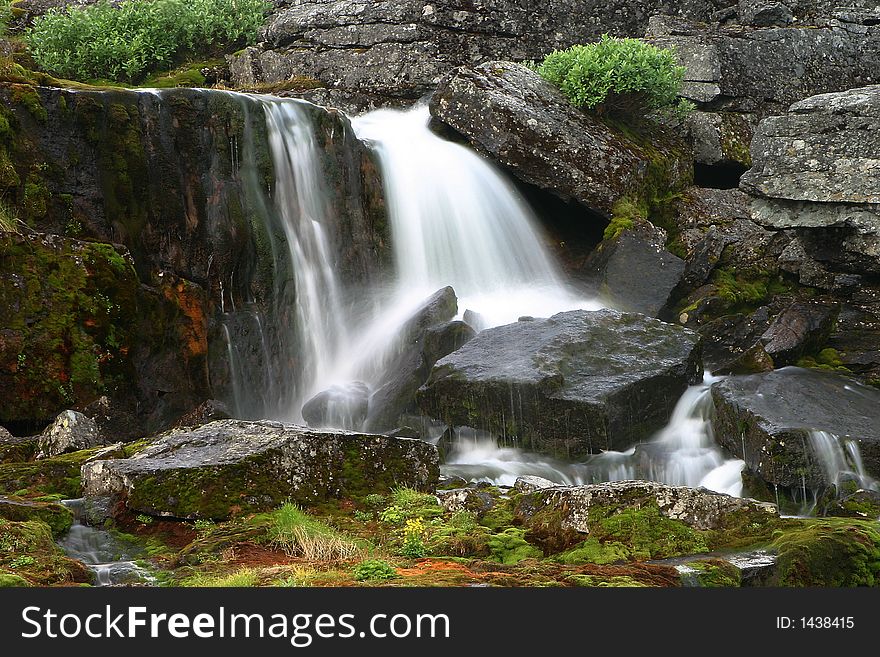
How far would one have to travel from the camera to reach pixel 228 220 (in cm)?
1401

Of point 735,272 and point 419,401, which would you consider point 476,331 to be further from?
point 735,272

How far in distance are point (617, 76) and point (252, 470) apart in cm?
1434

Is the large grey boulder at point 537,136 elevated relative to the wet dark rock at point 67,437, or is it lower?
elevated

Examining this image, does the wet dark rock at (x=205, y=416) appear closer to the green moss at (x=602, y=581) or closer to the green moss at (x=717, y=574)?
the green moss at (x=602, y=581)

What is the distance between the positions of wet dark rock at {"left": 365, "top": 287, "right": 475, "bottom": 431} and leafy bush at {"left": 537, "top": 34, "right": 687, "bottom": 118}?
6902 mm

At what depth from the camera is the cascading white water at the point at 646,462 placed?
35.0ft

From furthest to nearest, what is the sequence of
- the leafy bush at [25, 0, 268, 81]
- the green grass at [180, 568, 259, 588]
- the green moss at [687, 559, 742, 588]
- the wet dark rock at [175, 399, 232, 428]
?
the leafy bush at [25, 0, 268, 81]
the wet dark rock at [175, 399, 232, 428]
the green moss at [687, 559, 742, 588]
the green grass at [180, 568, 259, 588]

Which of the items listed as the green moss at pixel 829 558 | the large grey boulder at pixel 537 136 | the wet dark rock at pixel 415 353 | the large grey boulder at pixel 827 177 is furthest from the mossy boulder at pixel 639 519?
the large grey boulder at pixel 537 136

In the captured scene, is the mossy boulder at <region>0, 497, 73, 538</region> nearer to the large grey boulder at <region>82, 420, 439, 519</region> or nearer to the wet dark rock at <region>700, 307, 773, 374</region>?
the large grey boulder at <region>82, 420, 439, 519</region>

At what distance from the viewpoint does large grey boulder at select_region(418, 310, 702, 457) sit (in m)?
11.5

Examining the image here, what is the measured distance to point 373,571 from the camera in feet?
17.9

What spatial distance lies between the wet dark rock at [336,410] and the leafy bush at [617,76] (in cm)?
909

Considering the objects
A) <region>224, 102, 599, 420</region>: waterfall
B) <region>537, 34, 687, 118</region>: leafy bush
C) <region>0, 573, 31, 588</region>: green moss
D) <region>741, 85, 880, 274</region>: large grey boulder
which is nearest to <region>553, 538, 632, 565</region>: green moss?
<region>0, 573, 31, 588</region>: green moss

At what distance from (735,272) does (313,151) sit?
746 centimetres
